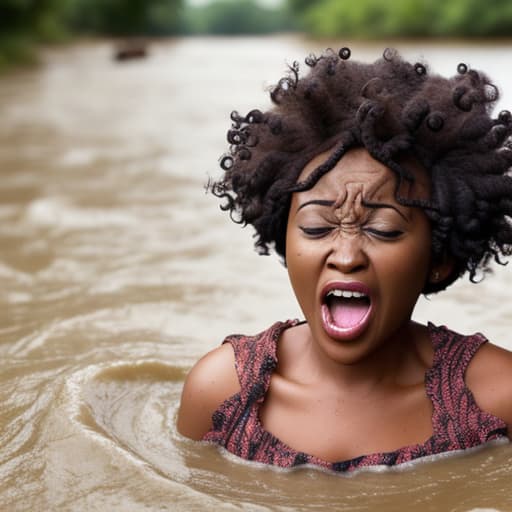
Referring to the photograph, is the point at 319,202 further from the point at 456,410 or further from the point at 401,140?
the point at 456,410

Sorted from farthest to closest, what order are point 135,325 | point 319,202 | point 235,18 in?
point 235,18
point 135,325
point 319,202

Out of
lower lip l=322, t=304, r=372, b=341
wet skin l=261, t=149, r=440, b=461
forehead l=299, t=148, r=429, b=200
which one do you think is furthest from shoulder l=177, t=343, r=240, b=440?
forehead l=299, t=148, r=429, b=200

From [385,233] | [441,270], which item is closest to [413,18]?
[441,270]

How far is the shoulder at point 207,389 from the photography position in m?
3.25

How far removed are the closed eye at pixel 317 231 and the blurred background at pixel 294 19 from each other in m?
22.5

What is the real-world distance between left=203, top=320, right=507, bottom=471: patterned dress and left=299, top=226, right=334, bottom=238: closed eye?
1.42 ft

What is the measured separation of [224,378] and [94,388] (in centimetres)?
86

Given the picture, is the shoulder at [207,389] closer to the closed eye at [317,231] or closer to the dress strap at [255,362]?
the dress strap at [255,362]

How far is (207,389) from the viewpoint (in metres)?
3.27

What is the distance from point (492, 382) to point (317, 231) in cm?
75

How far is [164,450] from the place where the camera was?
3355 mm

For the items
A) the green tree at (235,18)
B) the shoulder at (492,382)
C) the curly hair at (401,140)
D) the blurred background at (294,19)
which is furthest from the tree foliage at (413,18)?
the green tree at (235,18)

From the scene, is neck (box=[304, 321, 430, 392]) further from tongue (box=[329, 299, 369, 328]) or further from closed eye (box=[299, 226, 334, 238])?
closed eye (box=[299, 226, 334, 238])

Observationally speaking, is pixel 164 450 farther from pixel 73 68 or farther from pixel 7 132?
pixel 73 68
